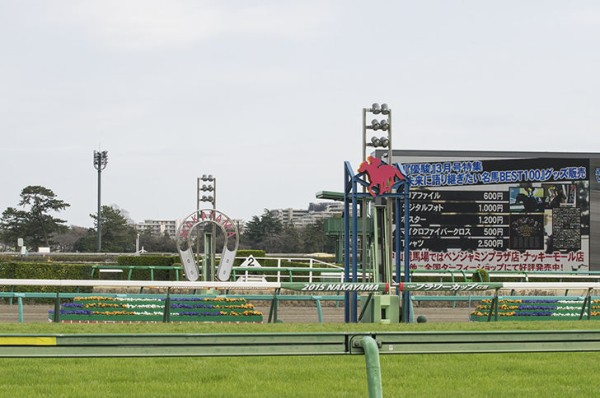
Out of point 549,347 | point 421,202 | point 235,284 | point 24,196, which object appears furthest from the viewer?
point 24,196

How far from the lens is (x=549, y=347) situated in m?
4.36

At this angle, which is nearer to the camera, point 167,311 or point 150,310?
point 167,311

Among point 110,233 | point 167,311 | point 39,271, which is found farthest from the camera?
point 110,233

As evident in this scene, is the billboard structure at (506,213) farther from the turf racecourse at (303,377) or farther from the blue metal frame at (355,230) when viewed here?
the turf racecourse at (303,377)

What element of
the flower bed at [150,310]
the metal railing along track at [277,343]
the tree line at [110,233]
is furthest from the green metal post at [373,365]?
the tree line at [110,233]

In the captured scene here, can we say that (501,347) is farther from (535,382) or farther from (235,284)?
(235,284)

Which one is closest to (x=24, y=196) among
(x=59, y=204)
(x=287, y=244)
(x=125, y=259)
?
(x=59, y=204)

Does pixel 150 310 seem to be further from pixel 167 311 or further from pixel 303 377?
pixel 303 377

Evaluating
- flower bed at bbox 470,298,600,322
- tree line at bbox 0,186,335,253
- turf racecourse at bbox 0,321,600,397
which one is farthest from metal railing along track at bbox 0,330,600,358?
tree line at bbox 0,186,335,253

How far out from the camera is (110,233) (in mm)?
80625

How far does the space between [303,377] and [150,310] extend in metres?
8.25

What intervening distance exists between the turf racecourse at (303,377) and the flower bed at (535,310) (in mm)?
8201

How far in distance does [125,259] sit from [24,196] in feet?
159

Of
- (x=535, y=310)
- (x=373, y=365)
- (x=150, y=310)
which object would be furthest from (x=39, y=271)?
(x=373, y=365)
